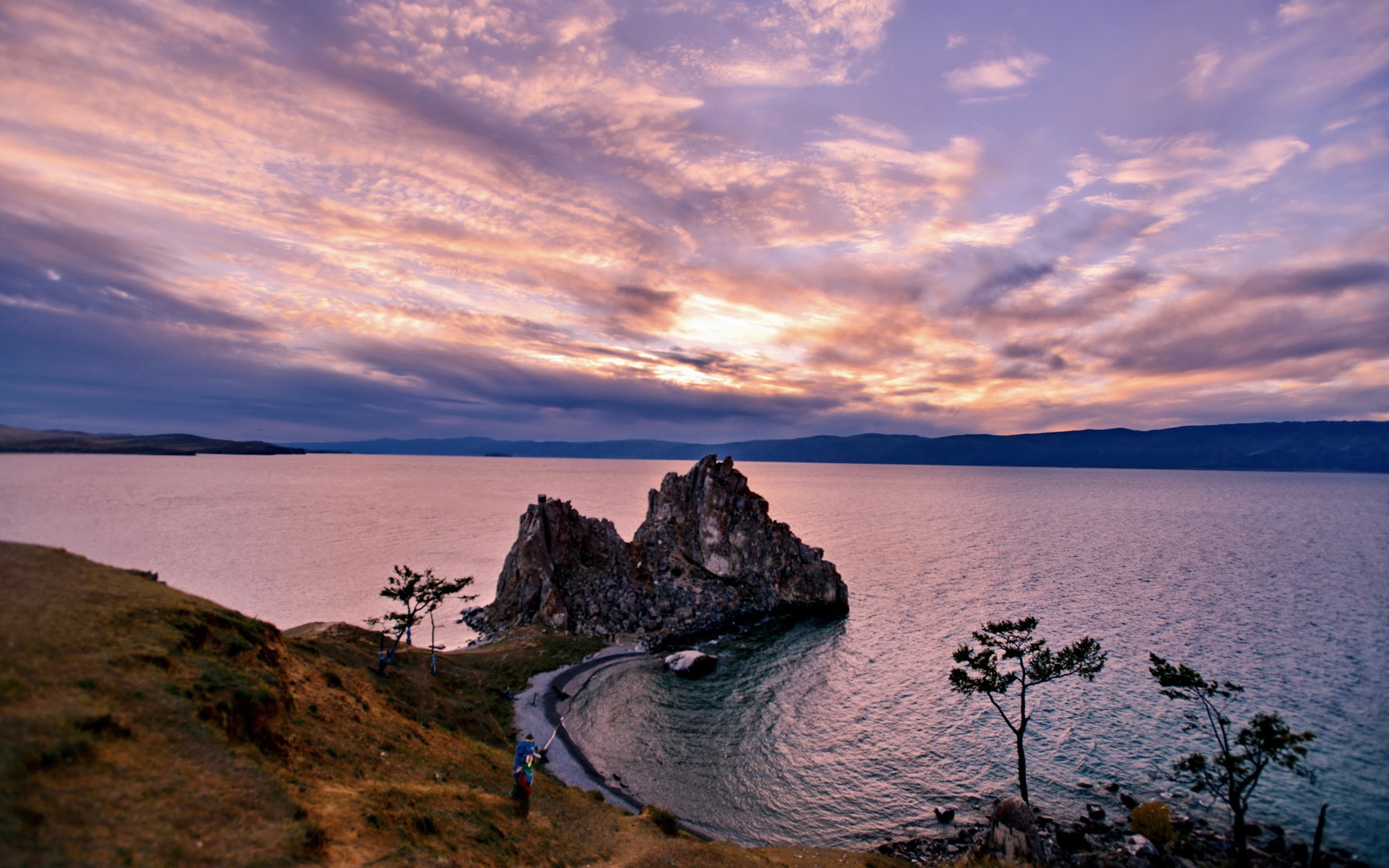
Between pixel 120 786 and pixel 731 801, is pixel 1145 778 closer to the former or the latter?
pixel 731 801

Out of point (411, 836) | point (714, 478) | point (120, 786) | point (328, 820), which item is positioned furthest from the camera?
point (714, 478)

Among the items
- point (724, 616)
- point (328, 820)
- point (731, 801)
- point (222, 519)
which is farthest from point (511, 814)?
point (222, 519)

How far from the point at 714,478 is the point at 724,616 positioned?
2979 cm

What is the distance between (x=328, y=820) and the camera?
19750mm

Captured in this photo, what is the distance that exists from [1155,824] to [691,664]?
4552 cm

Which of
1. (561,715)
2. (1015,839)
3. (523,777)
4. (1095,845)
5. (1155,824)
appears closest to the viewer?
(523,777)

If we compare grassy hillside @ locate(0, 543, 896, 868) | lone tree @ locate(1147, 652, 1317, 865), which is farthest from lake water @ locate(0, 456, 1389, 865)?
grassy hillside @ locate(0, 543, 896, 868)

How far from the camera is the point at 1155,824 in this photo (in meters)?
38.8

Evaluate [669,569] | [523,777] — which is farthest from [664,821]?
[669,569]

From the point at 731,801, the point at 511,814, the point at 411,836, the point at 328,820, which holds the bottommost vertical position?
the point at 731,801

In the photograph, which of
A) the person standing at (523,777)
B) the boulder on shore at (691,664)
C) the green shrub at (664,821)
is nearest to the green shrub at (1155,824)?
the green shrub at (664,821)

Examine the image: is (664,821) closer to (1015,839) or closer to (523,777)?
(523,777)

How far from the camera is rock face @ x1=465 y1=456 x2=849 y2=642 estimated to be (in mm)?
84250

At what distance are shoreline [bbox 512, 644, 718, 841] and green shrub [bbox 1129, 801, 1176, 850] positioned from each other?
102 feet
